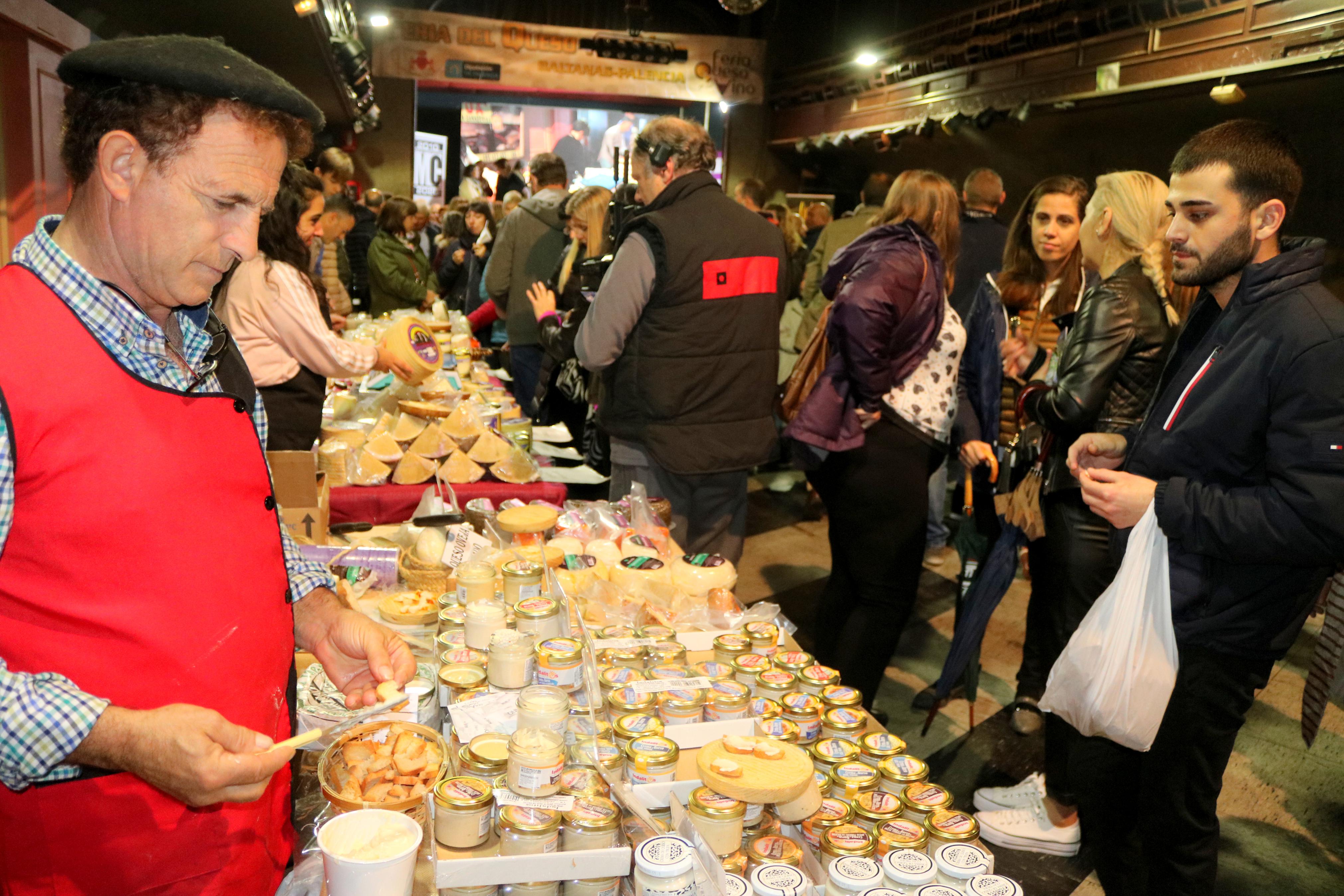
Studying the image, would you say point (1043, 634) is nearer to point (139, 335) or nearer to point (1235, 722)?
point (1235, 722)

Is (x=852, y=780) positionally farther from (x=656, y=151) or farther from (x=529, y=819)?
(x=656, y=151)

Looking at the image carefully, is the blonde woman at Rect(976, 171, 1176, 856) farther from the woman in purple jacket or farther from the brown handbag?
the brown handbag

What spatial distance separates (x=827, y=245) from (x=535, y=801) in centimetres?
582

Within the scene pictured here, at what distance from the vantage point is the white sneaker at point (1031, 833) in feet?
9.30

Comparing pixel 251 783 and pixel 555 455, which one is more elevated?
pixel 251 783

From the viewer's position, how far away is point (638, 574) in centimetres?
228

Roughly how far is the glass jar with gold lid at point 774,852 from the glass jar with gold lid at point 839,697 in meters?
0.35

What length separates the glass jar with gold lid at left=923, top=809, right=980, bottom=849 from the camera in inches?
54.2

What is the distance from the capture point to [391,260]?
757 cm

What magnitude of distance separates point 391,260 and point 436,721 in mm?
6495

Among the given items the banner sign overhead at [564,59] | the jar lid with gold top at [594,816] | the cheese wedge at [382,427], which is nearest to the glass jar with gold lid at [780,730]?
the jar lid with gold top at [594,816]

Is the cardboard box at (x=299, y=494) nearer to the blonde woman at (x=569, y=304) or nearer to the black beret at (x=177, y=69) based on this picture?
the black beret at (x=177, y=69)

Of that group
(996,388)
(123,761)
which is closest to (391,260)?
(996,388)

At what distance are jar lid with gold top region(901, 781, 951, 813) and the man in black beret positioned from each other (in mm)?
942
